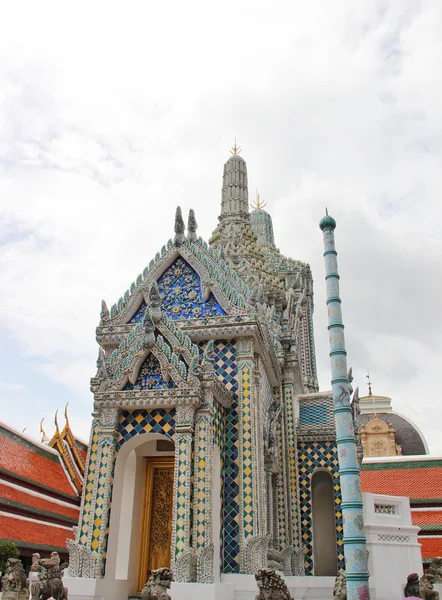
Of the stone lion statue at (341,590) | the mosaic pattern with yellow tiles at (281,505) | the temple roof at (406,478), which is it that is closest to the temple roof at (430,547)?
the temple roof at (406,478)

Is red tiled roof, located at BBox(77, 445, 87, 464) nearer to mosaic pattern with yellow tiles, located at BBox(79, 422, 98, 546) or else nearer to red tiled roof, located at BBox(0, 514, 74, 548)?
red tiled roof, located at BBox(0, 514, 74, 548)

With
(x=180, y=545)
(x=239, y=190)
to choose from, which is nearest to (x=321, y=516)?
(x=180, y=545)

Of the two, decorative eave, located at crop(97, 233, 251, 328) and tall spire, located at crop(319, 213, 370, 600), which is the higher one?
decorative eave, located at crop(97, 233, 251, 328)

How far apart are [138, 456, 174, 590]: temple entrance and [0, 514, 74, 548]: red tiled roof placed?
3.24m

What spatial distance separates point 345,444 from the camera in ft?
22.5

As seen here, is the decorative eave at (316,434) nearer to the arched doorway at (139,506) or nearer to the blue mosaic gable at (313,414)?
the blue mosaic gable at (313,414)

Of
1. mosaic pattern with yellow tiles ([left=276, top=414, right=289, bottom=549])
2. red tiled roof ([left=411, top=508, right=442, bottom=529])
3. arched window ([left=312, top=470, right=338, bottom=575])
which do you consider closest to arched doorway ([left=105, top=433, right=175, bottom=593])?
mosaic pattern with yellow tiles ([left=276, top=414, right=289, bottom=549])

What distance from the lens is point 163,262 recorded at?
14023 millimetres

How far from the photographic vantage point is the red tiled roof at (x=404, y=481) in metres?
18.5

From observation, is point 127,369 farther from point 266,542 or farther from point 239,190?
point 239,190

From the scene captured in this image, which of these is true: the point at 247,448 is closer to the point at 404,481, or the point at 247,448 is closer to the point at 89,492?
the point at 89,492

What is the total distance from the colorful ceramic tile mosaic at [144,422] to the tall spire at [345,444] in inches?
162

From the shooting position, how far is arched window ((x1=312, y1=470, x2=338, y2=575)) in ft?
51.2

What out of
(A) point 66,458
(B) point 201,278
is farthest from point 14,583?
(A) point 66,458
